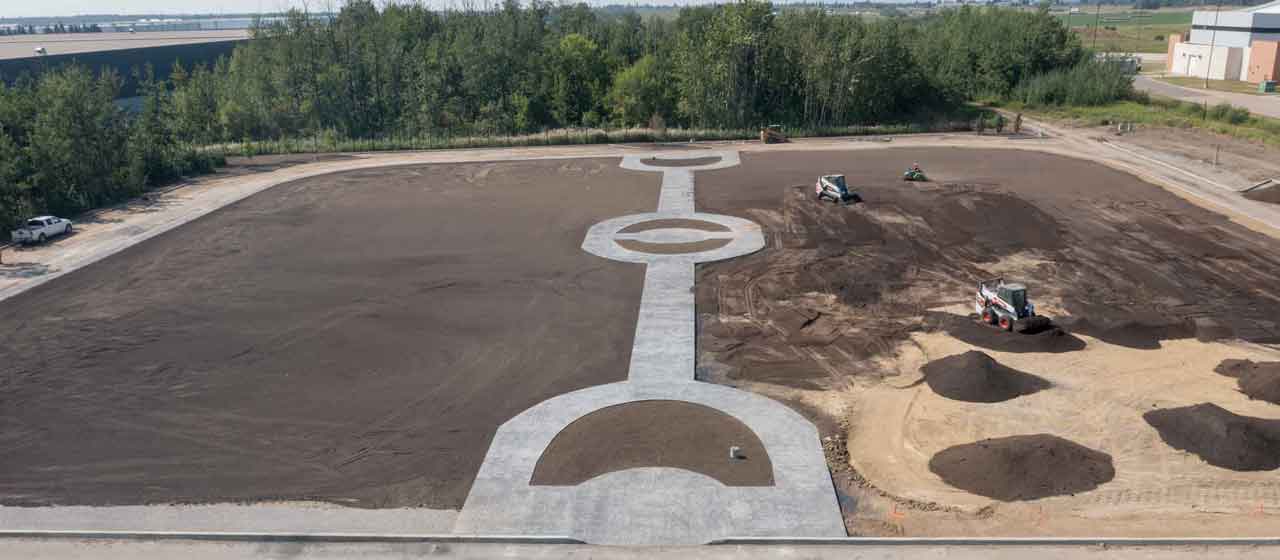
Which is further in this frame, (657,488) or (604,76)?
(604,76)

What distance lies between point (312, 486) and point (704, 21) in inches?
2901

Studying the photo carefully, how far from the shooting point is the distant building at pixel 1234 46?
262 feet

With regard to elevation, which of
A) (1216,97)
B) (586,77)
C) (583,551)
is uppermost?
(586,77)

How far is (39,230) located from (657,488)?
3210cm

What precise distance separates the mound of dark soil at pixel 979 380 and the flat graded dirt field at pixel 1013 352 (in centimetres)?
5

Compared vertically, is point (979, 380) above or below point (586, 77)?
below

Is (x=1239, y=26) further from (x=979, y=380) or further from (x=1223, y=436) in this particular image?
(x=1223, y=436)

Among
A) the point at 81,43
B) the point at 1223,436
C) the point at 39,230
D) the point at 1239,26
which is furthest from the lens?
the point at 81,43

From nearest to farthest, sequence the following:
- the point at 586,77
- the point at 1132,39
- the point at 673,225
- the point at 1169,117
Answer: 1. the point at 673,225
2. the point at 1169,117
3. the point at 586,77
4. the point at 1132,39

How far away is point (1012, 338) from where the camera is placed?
22938mm

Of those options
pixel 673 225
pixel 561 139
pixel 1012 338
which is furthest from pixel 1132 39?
pixel 1012 338

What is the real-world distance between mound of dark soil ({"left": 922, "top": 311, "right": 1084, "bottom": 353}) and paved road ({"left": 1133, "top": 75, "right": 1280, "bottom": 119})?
51.8 m

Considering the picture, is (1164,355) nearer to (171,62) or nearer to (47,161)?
(47,161)

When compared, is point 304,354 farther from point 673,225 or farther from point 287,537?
point 673,225
